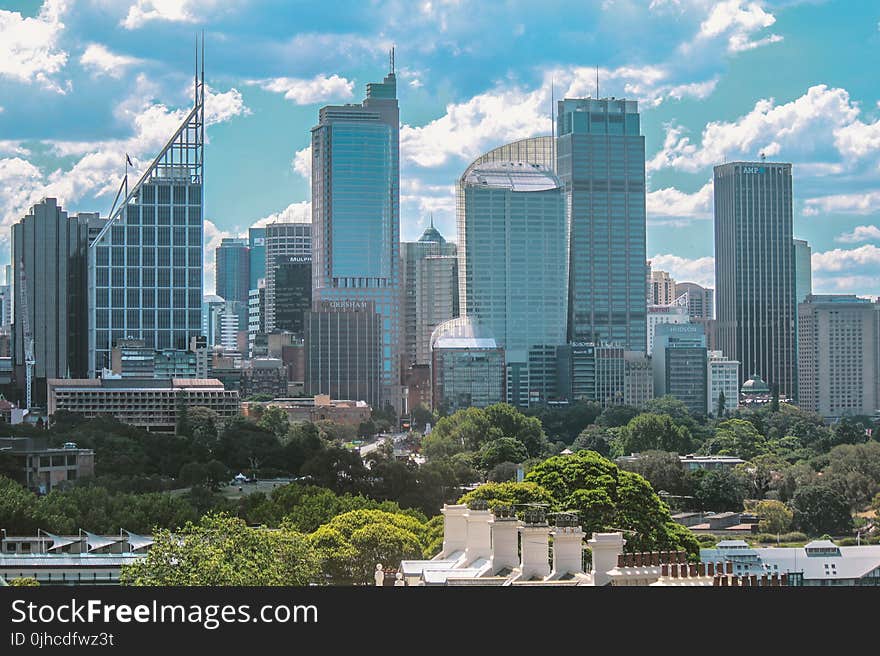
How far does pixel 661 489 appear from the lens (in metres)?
28.1

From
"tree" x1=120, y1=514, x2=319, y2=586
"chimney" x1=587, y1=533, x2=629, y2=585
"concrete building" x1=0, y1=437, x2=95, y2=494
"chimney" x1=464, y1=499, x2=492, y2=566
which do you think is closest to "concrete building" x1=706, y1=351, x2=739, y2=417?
"concrete building" x1=0, y1=437, x2=95, y2=494

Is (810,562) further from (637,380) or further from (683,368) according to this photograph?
(683,368)

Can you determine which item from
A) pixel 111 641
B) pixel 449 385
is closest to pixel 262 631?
pixel 111 641

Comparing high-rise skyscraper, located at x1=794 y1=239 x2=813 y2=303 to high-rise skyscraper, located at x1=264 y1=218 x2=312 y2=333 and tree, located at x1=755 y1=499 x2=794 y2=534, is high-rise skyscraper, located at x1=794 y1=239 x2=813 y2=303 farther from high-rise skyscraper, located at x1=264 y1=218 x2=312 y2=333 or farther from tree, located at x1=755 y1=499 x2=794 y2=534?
tree, located at x1=755 y1=499 x2=794 y2=534

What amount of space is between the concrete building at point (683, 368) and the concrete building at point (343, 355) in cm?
1039

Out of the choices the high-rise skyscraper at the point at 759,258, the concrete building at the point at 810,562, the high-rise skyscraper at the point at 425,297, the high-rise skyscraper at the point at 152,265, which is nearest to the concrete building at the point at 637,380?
the high-rise skyscraper at the point at 759,258

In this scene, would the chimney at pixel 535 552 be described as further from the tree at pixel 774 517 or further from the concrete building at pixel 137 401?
the concrete building at pixel 137 401

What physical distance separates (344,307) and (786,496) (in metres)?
35.8

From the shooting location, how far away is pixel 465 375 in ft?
168

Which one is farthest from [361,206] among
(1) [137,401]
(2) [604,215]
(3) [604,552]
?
(3) [604,552]

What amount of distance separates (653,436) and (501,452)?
7329 millimetres

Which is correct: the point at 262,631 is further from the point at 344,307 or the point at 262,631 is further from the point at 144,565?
the point at 344,307

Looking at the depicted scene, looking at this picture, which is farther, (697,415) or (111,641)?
(697,415)

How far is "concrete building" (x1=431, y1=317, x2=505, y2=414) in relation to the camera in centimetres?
→ 5066
